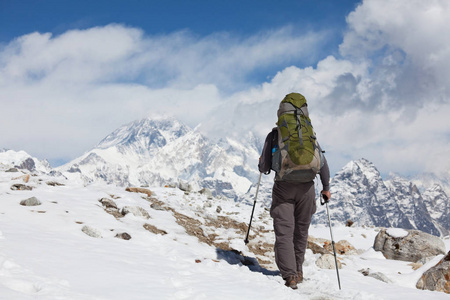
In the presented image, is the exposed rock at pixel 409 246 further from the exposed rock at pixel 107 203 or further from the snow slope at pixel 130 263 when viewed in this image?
the exposed rock at pixel 107 203

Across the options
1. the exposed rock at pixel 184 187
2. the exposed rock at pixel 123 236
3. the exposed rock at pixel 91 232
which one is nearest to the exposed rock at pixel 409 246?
the exposed rock at pixel 123 236

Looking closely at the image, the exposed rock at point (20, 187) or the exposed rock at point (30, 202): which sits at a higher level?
the exposed rock at point (20, 187)

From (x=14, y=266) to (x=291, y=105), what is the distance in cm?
544

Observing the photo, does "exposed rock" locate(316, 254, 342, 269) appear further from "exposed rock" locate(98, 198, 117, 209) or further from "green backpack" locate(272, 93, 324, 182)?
"exposed rock" locate(98, 198, 117, 209)

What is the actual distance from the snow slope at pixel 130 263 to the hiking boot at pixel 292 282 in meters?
0.22

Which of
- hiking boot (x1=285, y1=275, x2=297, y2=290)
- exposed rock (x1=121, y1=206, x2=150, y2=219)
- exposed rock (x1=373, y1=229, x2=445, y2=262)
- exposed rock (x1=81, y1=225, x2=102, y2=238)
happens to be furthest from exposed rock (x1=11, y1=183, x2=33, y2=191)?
exposed rock (x1=373, y1=229, x2=445, y2=262)

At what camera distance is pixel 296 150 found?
6.48 m

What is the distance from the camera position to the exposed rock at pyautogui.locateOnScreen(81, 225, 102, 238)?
776cm

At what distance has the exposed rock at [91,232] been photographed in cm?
776

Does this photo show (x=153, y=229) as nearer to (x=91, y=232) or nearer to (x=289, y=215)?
(x=91, y=232)

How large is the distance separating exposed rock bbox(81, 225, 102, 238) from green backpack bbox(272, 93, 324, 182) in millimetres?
4222

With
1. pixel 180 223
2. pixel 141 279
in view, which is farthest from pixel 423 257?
pixel 141 279

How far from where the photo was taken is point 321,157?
6.96 m

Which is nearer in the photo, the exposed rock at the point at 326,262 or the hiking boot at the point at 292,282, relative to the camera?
the hiking boot at the point at 292,282
